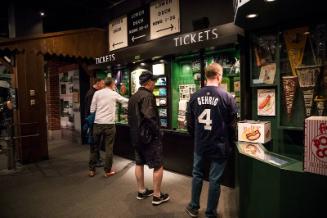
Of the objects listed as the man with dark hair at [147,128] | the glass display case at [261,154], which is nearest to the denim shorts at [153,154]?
the man with dark hair at [147,128]

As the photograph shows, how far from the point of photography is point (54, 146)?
8.91 metres

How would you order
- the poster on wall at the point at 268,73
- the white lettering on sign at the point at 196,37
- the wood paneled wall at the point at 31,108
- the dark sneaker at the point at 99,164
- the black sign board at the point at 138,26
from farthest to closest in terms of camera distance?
the wood paneled wall at the point at 31,108, the black sign board at the point at 138,26, the dark sneaker at the point at 99,164, the white lettering on sign at the point at 196,37, the poster on wall at the point at 268,73

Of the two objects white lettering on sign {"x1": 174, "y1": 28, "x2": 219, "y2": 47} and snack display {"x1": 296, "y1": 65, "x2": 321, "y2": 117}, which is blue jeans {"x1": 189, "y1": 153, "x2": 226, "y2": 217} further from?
white lettering on sign {"x1": 174, "y1": 28, "x2": 219, "y2": 47}

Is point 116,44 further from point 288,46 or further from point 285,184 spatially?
point 285,184

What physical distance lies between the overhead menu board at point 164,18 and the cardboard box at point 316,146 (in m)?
→ 4.04

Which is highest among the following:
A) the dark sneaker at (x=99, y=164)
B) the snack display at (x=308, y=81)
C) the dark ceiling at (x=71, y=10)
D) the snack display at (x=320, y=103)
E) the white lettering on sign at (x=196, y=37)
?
the dark ceiling at (x=71, y=10)

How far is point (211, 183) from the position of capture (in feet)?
10.8

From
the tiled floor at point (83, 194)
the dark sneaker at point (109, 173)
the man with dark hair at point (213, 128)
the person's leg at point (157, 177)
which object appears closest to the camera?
the man with dark hair at point (213, 128)

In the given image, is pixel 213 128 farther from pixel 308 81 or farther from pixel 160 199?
pixel 308 81

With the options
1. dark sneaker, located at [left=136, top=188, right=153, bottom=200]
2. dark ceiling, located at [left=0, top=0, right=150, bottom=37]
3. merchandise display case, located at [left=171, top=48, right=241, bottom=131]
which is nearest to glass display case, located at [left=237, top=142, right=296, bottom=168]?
merchandise display case, located at [left=171, top=48, right=241, bottom=131]

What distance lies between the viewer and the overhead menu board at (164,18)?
227 inches

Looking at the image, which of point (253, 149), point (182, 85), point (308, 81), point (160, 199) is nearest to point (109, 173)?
point (160, 199)

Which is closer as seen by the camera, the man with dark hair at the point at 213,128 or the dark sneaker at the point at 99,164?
the man with dark hair at the point at 213,128

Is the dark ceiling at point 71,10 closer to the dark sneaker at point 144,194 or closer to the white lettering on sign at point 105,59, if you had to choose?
the white lettering on sign at point 105,59
